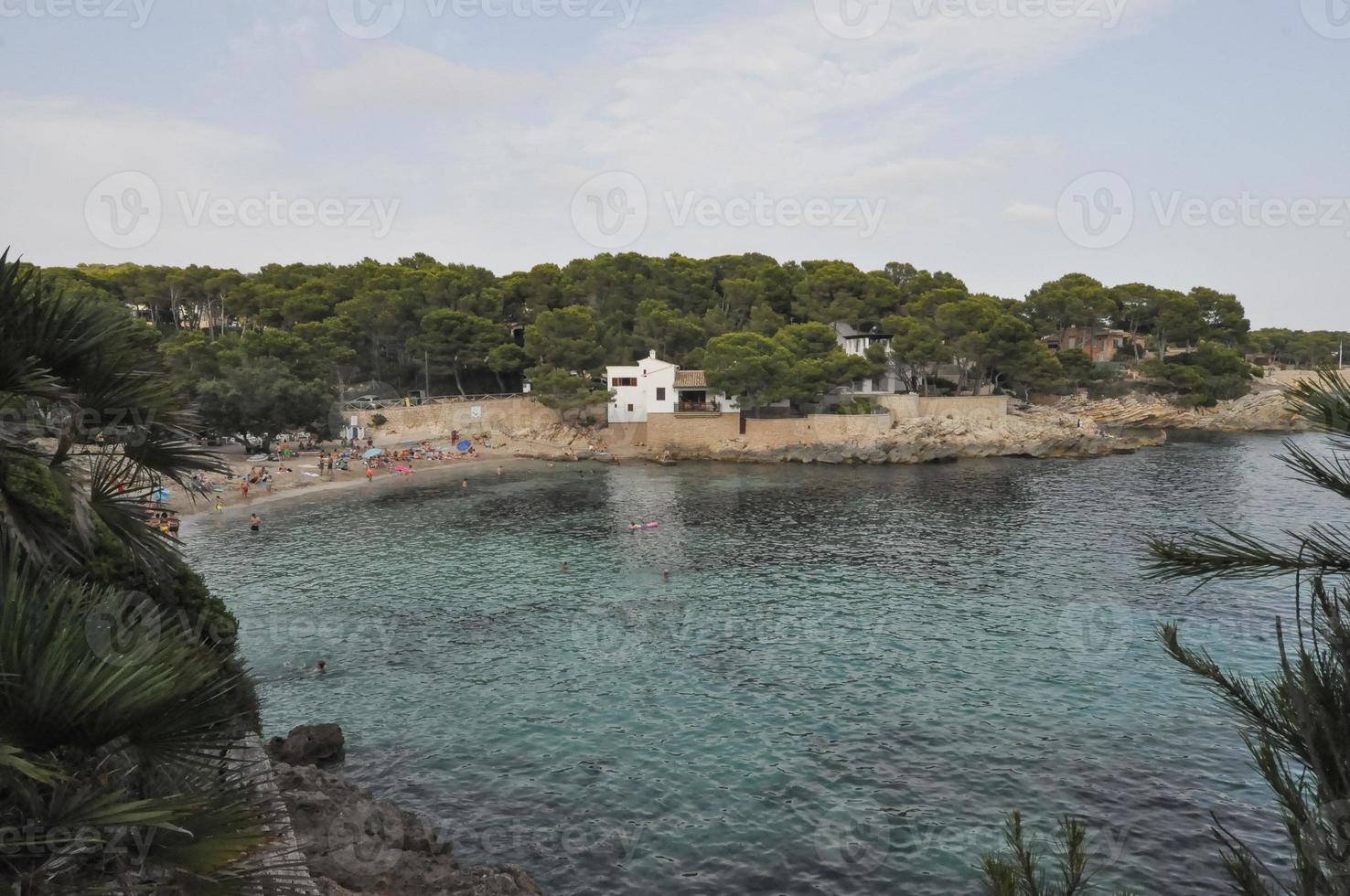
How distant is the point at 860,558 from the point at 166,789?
30.9m

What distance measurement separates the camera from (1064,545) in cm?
3569

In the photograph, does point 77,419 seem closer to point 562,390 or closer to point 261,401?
point 261,401

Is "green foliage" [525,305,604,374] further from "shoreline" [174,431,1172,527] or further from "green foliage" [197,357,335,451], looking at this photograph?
"green foliage" [197,357,335,451]

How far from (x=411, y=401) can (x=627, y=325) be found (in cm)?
2378

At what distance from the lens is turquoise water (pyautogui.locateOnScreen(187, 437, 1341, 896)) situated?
48.3 feet

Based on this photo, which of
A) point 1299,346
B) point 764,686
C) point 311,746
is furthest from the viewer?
point 1299,346

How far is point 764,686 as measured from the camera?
2131 cm

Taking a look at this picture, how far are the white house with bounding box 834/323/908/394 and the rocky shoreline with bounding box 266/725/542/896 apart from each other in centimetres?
6841

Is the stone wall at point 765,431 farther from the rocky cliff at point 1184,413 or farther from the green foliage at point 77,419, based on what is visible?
the green foliage at point 77,419

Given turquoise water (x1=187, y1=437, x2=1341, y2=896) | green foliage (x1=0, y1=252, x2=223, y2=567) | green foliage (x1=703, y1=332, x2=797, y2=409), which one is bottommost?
turquoise water (x1=187, y1=437, x2=1341, y2=896)

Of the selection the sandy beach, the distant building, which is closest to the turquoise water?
the sandy beach

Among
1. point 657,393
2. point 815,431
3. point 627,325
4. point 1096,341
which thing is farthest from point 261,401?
point 1096,341

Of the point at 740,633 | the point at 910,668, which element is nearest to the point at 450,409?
the point at 740,633

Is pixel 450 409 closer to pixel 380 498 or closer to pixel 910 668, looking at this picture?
pixel 380 498
